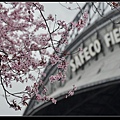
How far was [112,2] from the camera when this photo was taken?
8625 mm

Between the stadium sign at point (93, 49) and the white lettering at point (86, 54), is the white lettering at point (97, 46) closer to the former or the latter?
the stadium sign at point (93, 49)

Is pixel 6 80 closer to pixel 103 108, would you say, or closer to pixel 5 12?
pixel 5 12

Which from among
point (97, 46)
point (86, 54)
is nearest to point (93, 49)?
point (97, 46)

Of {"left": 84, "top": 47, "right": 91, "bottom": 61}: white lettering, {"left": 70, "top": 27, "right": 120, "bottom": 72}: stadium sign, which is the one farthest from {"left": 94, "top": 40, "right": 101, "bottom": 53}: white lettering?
{"left": 84, "top": 47, "right": 91, "bottom": 61}: white lettering

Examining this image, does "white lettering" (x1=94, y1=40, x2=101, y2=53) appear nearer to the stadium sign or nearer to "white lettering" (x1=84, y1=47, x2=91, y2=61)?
the stadium sign

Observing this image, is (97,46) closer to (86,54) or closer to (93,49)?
(93,49)

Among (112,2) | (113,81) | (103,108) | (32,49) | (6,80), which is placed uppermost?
(112,2)

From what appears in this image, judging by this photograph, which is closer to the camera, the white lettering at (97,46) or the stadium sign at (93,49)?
the stadium sign at (93,49)

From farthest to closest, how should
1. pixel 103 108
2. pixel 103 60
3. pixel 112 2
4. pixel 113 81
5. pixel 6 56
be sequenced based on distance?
pixel 103 108
pixel 103 60
pixel 113 81
pixel 112 2
pixel 6 56

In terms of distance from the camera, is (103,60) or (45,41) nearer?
(45,41)

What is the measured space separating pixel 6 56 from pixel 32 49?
3.31ft

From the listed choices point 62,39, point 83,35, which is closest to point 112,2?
point 62,39

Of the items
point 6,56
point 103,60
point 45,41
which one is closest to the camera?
point 6,56

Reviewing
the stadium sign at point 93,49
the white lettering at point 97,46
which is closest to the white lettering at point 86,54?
the stadium sign at point 93,49
